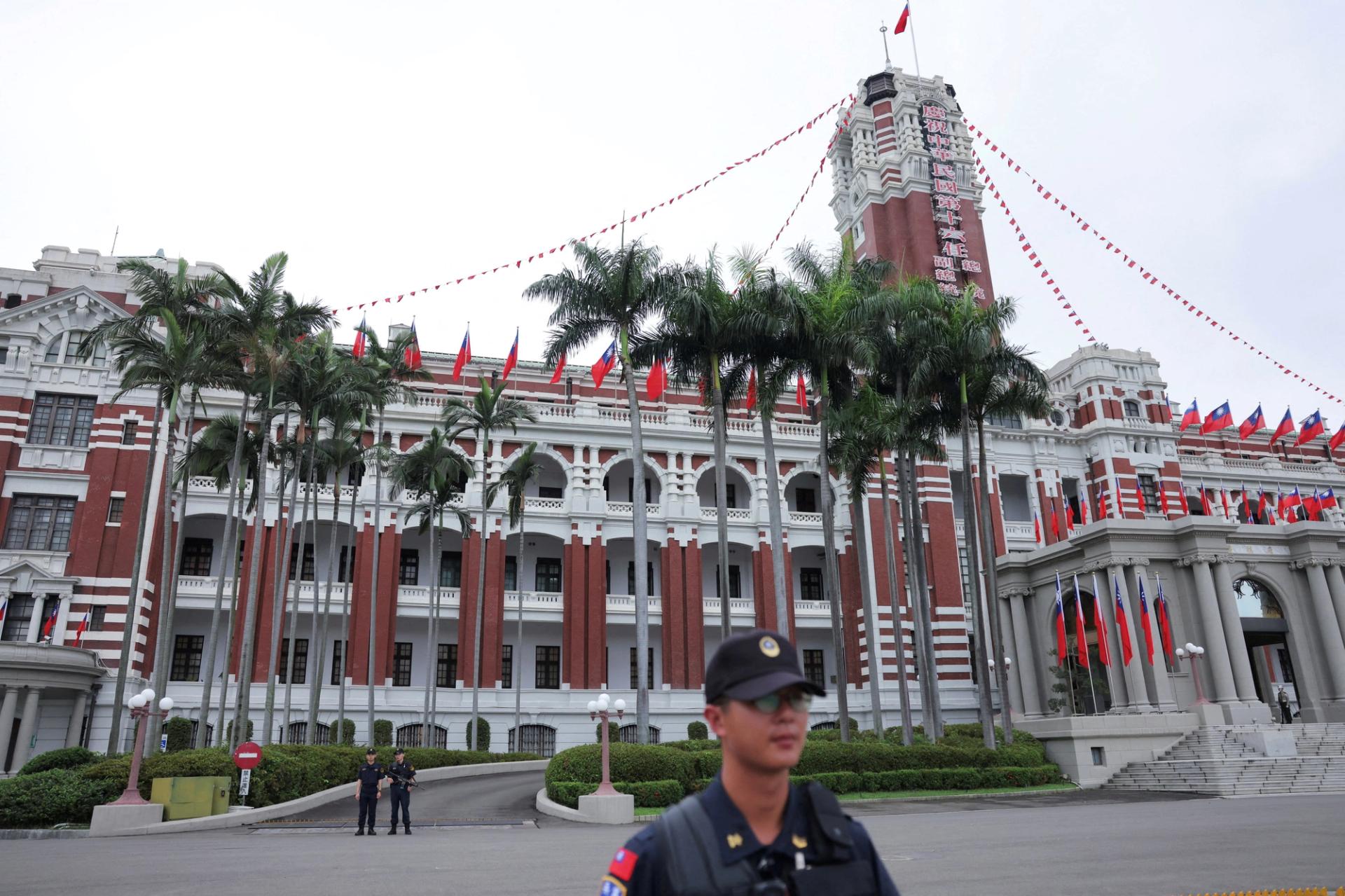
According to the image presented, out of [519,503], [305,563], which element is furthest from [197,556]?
[519,503]

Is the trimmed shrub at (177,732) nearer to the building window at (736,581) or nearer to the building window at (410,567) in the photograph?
the building window at (410,567)

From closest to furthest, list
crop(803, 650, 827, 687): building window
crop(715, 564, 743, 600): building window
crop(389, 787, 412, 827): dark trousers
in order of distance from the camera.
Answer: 1. crop(389, 787, 412, 827): dark trousers
2. crop(803, 650, 827, 687): building window
3. crop(715, 564, 743, 600): building window

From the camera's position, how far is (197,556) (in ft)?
148

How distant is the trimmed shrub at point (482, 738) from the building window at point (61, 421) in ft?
70.8

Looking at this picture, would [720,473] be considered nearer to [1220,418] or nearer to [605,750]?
[605,750]

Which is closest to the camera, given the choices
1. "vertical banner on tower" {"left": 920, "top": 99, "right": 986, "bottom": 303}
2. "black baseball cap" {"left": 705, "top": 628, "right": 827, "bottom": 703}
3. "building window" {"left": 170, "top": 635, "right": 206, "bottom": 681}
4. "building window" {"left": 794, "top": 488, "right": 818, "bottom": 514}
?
"black baseball cap" {"left": 705, "top": 628, "right": 827, "bottom": 703}

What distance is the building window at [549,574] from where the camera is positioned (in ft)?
162

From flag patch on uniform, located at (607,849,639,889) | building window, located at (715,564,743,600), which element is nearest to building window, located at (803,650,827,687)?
building window, located at (715,564,743,600)

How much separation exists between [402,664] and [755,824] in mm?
45914

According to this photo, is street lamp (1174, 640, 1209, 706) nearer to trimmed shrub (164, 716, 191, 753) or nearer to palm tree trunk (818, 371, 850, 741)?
palm tree trunk (818, 371, 850, 741)

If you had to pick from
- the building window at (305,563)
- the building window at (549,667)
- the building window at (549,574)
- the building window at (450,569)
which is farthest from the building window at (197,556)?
the building window at (549,667)

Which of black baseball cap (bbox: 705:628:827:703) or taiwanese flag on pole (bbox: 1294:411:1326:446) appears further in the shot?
taiwanese flag on pole (bbox: 1294:411:1326:446)

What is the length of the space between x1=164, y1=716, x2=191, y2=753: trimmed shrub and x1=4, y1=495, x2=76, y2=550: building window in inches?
372

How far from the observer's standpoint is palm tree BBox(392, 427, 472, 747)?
128ft
